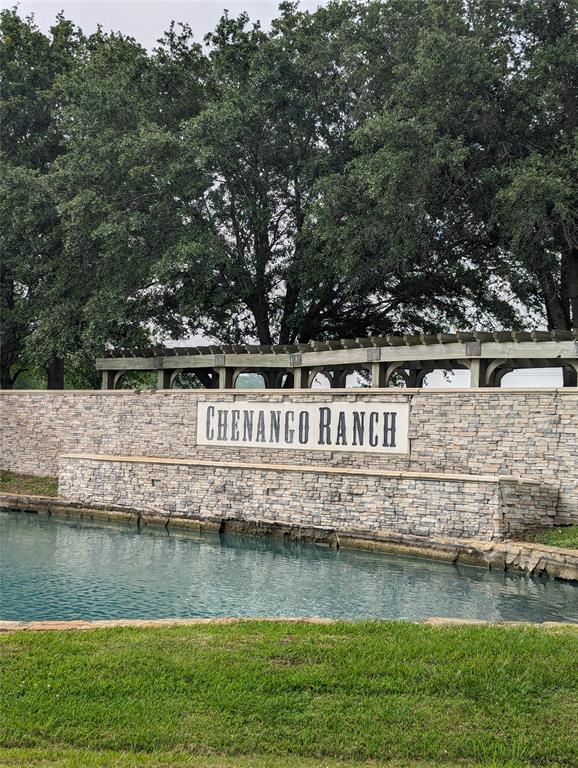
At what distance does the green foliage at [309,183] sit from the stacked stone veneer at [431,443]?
400 cm

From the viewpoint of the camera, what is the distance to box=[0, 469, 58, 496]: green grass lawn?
81.2 ft

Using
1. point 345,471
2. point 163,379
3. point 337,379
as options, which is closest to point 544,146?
point 337,379

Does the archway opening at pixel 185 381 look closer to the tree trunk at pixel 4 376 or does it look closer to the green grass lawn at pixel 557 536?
the tree trunk at pixel 4 376

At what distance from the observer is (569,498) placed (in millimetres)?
16656

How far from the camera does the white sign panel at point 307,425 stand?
766 inches

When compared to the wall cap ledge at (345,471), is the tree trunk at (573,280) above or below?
above

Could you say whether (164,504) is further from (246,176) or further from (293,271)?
(246,176)

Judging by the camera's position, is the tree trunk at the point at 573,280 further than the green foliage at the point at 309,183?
Yes

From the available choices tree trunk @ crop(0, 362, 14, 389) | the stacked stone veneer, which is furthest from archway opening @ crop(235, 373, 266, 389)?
the stacked stone veneer

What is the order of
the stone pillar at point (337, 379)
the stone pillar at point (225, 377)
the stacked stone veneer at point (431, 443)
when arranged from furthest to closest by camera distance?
the stone pillar at point (225, 377) < the stone pillar at point (337, 379) < the stacked stone veneer at point (431, 443)

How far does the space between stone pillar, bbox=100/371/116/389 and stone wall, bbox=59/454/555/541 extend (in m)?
5.49

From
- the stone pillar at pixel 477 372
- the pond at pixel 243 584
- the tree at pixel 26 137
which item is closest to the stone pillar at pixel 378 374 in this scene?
the stone pillar at pixel 477 372

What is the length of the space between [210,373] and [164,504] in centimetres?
853

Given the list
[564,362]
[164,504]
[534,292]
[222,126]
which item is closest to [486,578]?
[564,362]
